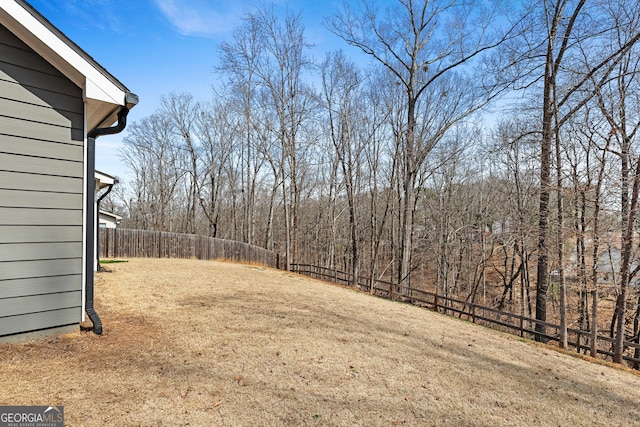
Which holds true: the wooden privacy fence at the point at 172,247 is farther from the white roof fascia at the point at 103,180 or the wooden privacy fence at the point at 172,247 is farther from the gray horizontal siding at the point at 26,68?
the gray horizontal siding at the point at 26,68

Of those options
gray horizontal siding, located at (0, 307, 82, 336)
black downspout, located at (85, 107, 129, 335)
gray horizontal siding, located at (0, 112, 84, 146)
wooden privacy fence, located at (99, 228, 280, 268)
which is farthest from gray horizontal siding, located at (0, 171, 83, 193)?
wooden privacy fence, located at (99, 228, 280, 268)

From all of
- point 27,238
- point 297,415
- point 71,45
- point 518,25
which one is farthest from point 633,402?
point 518,25

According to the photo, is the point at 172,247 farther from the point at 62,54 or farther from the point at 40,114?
the point at 62,54

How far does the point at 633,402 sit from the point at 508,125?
14.0 metres

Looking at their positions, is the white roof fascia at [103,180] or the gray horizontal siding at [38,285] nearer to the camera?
the gray horizontal siding at [38,285]

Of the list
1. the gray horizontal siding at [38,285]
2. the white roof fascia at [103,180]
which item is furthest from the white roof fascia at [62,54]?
the white roof fascia at [103,180]

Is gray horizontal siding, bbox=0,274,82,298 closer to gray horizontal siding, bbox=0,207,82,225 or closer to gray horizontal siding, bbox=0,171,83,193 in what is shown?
gray horizontal siding, bbox=0,207,82,225

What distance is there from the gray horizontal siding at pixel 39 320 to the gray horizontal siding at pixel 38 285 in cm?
25

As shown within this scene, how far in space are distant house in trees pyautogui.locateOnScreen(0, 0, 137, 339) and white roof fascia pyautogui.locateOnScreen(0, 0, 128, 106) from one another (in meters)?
0.01

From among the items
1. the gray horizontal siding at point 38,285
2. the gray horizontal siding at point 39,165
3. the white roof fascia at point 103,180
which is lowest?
the gray horizontal siding at point 38,285

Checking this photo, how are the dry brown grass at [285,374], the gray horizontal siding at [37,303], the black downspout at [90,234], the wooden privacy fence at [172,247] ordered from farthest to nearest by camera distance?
the wooden privacy fence at [172,247]
the black downspout at [90,234]
the gray horizontal siding at [37,303]
the dry brown grass at [285,374]

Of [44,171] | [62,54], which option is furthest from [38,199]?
[62,54]

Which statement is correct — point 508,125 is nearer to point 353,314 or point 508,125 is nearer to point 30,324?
point 353,314

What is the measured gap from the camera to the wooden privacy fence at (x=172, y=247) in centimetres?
1425
